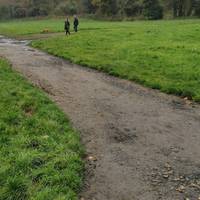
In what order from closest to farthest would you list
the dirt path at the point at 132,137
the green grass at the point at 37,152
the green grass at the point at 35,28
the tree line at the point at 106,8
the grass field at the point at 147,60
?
the green grass at the point at 37,152 < the dirt path at the point at 132,137 < the grass field at the point at 147,60 < the green grass at the point at 35,28 < the tree line at the point at 106,8

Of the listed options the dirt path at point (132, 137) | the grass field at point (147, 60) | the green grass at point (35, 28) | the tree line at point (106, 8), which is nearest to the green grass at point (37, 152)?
the dirt path at point (132, 137)

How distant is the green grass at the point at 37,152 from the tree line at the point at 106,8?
6851 centimetres

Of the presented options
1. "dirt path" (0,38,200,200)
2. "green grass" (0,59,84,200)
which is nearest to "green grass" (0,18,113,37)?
"dirt path" (0,38,200,200)

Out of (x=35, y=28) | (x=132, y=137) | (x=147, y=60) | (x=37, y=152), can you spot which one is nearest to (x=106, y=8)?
(x=35, y=28)

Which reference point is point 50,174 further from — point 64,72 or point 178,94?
point 64,72

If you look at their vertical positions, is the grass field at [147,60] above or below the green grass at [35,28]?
above

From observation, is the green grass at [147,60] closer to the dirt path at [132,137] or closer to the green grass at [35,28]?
the dirt path at [132,137]

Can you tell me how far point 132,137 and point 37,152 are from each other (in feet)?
8.61

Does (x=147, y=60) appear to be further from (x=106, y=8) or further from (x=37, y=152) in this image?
(x=106, y=8)

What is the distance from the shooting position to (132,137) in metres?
10.5

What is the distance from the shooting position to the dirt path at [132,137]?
795 centimetres

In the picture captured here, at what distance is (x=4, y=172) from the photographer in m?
8.24

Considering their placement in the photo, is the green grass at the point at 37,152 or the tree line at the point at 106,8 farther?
the tree line at the point at 106,8

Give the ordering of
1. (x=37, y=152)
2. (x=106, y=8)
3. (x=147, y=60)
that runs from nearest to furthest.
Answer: (x=37, y=152), (x=147, y=60), (x=106, y=8)
